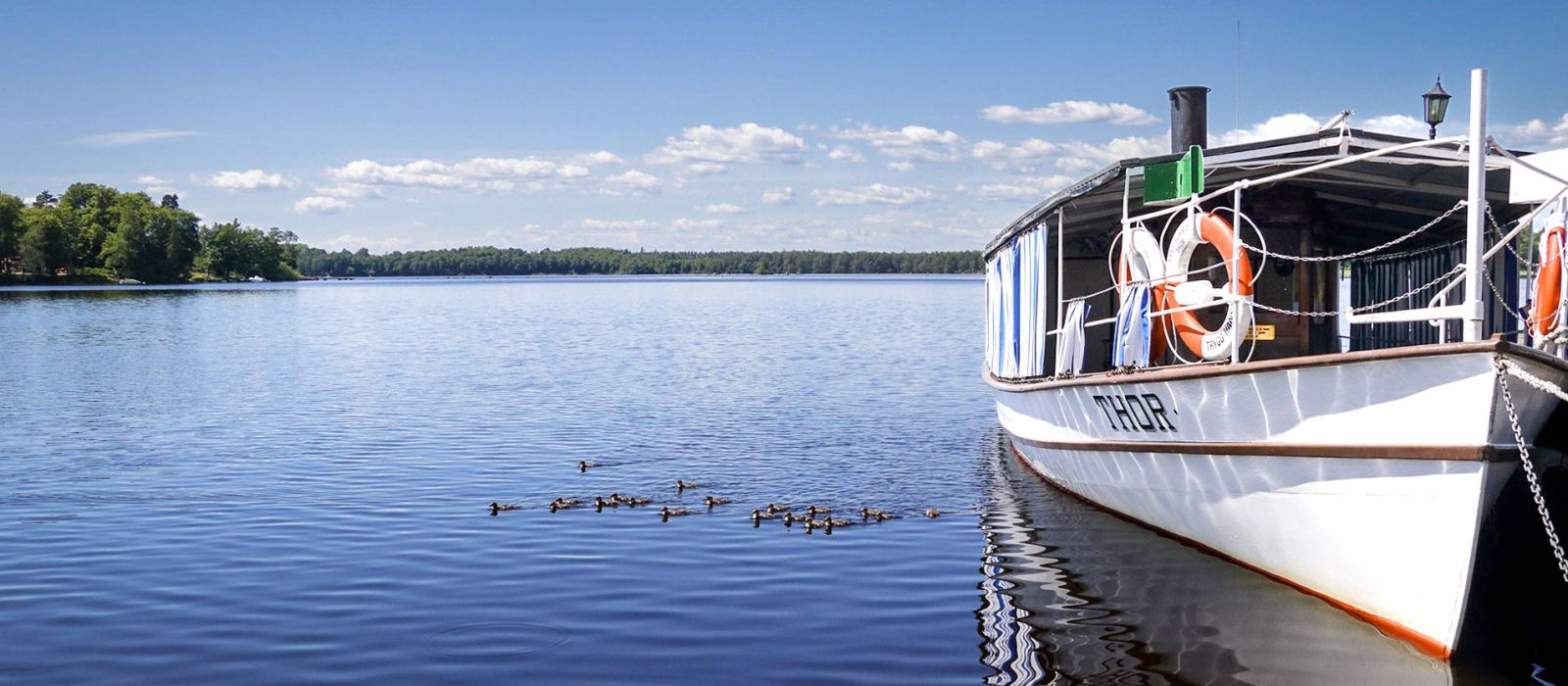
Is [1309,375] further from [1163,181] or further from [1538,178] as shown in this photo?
[1538,178]

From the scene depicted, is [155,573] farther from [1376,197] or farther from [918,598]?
[1376,197]

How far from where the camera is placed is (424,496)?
15.7 metres

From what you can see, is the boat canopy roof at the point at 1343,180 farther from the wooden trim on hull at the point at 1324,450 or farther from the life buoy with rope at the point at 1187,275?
the wooden trim on hull at the point at 1324,450

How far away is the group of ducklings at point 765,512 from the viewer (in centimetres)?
1395

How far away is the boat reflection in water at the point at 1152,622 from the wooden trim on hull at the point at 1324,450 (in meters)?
1.06

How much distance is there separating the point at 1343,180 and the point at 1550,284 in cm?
261

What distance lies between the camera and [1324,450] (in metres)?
9.34

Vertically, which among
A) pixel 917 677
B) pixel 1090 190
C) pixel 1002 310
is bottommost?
pixel 917 677

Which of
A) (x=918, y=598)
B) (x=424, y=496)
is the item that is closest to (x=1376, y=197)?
(x=918, y=598)

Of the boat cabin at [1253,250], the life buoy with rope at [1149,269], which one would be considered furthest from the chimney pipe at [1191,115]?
the life buoy with rope at [1149,269]

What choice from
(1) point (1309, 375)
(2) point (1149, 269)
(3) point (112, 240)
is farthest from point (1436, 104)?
(3) point (112, 240)

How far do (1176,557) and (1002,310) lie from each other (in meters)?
6.59

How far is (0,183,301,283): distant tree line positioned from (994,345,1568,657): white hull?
129m

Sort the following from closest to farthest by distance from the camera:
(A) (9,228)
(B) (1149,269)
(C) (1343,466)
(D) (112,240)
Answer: (C) (1343,466) < (B) (1149,269) < (A) (9,228) < (D) (112,240)
